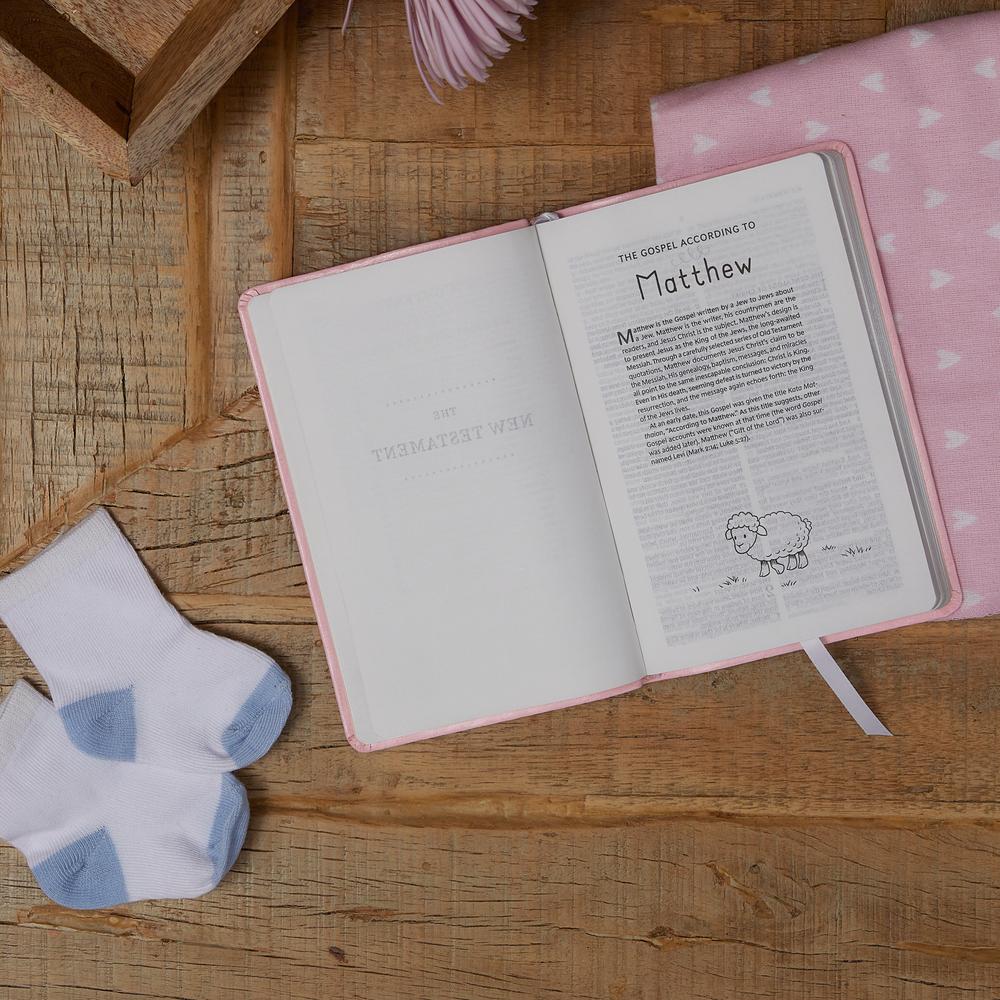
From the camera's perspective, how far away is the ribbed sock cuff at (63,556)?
22.4 inches

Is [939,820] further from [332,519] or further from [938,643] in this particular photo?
[332,519]

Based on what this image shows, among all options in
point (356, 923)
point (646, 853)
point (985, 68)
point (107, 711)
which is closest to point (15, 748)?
point (107, 711)

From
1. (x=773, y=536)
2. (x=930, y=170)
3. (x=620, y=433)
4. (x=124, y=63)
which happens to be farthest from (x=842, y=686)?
(x=124, y=63)

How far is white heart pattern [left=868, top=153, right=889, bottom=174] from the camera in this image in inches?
20.7

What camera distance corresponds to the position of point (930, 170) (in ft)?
1.72

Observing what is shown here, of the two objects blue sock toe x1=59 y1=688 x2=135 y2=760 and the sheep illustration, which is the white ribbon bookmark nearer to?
the sheep illustration

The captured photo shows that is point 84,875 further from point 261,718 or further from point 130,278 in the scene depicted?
point 130,278

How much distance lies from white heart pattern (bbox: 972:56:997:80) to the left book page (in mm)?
274

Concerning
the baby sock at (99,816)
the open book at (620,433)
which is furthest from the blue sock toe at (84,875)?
the open book at (620,433)

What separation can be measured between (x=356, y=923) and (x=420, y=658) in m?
0.19

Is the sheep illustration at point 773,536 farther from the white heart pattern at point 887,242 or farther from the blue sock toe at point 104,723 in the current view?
the blue sock toe at point 104,723

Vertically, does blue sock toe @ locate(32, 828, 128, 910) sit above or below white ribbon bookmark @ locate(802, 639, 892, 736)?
above

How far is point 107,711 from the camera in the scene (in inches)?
22.7

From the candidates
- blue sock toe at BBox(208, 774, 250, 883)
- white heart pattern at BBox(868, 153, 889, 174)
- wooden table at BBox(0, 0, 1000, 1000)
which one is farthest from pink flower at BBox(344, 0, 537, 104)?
blue sock toe at BBox(208, 774, 250, 883)
